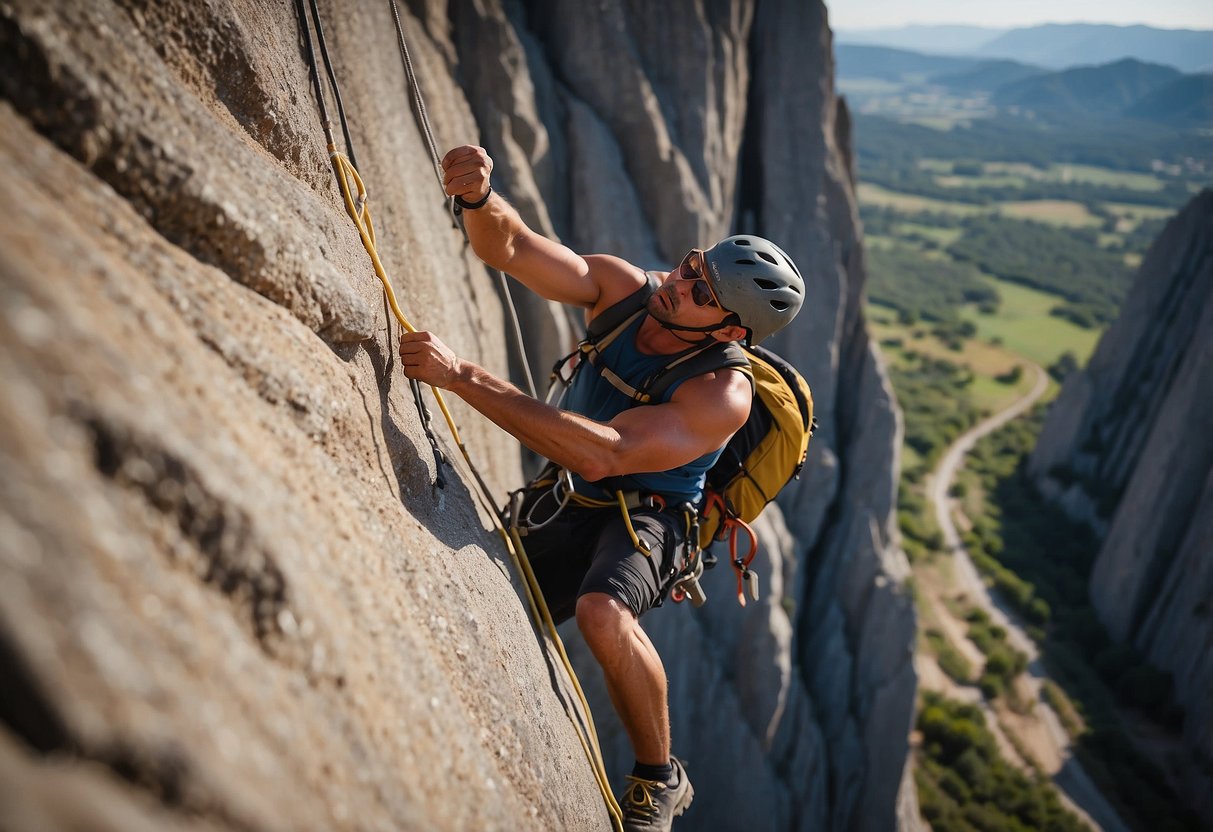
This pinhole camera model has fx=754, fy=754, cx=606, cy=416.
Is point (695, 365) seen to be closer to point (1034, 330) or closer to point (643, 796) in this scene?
point (643, 796)

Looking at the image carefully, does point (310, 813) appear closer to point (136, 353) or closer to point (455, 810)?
point (455, 810)

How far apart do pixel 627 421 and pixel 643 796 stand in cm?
197

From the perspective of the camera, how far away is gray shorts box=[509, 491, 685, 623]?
13.0 ft

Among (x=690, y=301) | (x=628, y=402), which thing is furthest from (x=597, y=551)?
(x=690, y=301)

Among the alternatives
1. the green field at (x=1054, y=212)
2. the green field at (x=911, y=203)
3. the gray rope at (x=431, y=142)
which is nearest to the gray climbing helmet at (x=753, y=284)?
the gray rope at (x=431, y=142)

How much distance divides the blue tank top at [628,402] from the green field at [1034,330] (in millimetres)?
70128

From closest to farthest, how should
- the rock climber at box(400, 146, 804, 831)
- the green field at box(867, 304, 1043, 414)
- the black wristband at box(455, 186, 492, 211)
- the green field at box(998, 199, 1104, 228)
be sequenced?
the rock climber at box(400, 146, 804, 831) < the black wristband at box(455, 186, 492, 211) < the green field at box(867, 304, 1043, 414) < the green field at box(998, 199, 1104, 228)

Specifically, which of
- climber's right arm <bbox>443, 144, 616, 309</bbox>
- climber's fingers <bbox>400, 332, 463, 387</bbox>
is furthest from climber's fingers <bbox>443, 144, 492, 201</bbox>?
climber's fingers <bbox>400, 332, 463, 387</bbox>

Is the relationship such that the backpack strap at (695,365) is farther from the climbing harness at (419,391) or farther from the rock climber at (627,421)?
the climbing harness at (419,391)

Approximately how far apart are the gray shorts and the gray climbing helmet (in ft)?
4.03

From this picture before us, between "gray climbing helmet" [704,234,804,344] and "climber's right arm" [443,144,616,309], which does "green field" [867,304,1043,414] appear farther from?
"climber's right arm" [443,144,616,309]

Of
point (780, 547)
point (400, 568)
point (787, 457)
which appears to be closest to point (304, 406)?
point (400, 568)

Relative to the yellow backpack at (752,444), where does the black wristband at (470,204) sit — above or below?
above

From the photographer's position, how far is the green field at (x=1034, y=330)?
2663 inches
